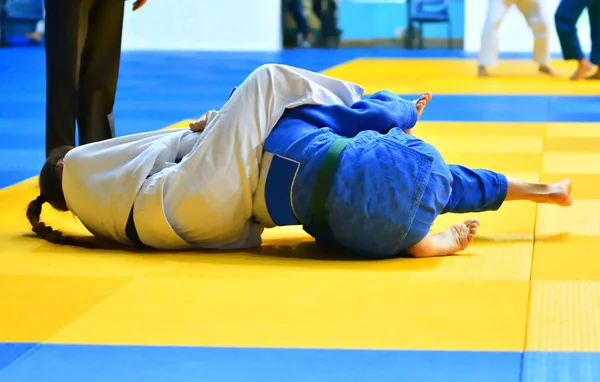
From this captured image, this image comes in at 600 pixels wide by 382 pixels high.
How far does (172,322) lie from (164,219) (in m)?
0.80

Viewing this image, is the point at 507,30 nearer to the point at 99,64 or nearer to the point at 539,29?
the point at 539,29

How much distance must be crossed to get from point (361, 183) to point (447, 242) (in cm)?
49

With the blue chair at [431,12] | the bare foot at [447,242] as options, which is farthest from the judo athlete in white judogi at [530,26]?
the bare foot at [447,242]

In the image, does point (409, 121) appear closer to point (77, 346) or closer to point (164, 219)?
point (164, 219)

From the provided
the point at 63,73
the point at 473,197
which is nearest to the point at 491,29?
the point at 63,73

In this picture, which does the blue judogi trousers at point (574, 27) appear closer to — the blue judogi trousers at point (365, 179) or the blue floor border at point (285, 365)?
the blue judogi trousers at point (365, 179)

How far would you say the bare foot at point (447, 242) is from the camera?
12.3 ft

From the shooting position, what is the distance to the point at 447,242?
379 cm

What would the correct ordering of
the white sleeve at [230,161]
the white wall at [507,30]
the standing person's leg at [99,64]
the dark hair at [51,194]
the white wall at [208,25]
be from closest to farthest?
the white sleeve at [230,161]
the dark hair at [51,194]
the standing person's leg at [99,64]
the white wall at [507,30]
the white wall at [208,25]

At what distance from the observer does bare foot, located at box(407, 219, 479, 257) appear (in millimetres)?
3748

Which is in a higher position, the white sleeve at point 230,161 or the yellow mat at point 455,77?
the white sleeve at point 230,161

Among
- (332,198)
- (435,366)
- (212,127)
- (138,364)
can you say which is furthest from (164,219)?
(435,366)

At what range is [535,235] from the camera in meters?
4.15

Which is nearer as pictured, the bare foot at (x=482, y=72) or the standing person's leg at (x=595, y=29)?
the standing person's leg at (x=595, y=29)
